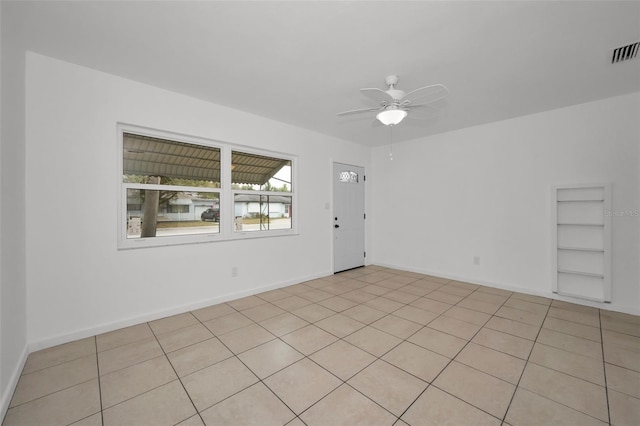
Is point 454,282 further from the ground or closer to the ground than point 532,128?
closer to the ground

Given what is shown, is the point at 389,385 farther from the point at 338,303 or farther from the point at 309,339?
the point at 338,303

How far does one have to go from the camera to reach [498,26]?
2.02m

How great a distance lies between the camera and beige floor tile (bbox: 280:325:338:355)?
2.43m

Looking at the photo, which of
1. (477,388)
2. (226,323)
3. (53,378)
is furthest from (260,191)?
(477,388)

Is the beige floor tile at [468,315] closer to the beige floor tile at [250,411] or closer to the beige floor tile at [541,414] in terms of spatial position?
the beige floor tile at [541,414]

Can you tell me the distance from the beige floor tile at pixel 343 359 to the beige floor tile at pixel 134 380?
1191 mm

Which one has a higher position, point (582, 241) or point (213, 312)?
point (582, 241)

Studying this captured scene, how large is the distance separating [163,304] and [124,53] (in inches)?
105

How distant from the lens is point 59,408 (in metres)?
1.71

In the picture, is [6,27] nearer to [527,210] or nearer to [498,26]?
[498,26]

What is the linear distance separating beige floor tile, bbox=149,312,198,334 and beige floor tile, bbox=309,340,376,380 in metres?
1.58

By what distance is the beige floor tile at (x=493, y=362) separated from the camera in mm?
2037

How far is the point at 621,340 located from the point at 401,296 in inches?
85.8

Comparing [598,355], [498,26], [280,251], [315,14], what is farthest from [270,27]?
[598,355]
